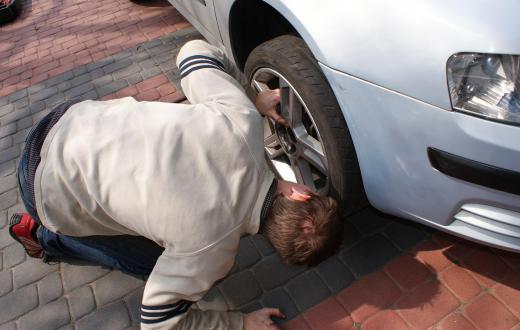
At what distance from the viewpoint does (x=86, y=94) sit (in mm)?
3693

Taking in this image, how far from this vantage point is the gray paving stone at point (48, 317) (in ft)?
6.75

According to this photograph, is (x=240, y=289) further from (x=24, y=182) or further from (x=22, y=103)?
(x=22, y=103)

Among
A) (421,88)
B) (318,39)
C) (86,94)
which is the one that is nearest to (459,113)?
(421,88)

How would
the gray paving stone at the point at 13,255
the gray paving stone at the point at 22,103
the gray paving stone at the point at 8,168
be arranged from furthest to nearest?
the gray paving stone at the point at 22,103
the gray paving stone at the point at 8,168
the gray paving stone at the point at 13,255

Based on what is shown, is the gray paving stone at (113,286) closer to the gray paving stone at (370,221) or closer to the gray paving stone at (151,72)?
the gray paving stone at (370,221)

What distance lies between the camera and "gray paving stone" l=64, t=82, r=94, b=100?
3733 millimetres

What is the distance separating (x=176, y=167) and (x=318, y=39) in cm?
67

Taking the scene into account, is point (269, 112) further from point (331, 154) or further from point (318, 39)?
point (318, 39)

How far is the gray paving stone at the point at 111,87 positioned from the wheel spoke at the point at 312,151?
6.94 feet

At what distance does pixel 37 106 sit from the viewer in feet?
12.3

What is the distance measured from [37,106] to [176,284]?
3016mm

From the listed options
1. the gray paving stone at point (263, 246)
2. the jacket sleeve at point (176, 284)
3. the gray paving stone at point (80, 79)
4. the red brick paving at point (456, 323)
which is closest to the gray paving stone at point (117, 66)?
the gray paving stone at point (80, 79)

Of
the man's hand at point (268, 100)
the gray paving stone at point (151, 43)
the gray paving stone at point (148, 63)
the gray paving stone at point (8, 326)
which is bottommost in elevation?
the gray paving stone at point (8, 326)

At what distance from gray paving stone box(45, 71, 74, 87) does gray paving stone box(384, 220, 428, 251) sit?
3251 millimetres
